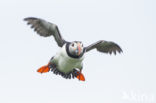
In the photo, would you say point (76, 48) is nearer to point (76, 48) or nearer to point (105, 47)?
point (76, 48)

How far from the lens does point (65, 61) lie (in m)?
15.2

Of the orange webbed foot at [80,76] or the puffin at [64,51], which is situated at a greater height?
the puffin at [64,51]

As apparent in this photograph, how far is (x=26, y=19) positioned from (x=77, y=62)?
294cm

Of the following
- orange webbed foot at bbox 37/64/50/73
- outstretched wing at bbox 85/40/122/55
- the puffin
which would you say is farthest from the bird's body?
outstretched wing at bbox 85/40/122/55

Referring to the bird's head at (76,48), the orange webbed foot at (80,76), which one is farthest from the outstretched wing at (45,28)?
the orange webbed foot at (80,76)

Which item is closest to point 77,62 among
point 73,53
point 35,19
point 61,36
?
point 73,53

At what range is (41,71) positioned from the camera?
16.6m

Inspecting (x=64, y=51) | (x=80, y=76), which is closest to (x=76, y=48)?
(x=64, y=51)

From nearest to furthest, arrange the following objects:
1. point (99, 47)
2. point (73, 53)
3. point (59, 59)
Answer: point (73, 53), point (59, 59), point (99, 47)

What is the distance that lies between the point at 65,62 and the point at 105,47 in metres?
2.77

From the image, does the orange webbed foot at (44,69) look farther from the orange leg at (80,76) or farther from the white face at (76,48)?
the white face at (76,48)

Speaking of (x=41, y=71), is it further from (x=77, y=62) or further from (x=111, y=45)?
(x=111, y=45)

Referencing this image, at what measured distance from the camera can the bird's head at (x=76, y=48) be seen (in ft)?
48.0

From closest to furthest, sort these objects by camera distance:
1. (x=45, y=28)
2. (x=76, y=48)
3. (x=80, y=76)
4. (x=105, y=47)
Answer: (x=76, y=48), (x=45, y=28), (x=80, y=76), (x=105, y=47)
